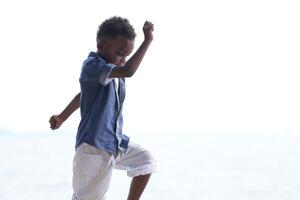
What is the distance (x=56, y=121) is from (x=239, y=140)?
31.4 feet

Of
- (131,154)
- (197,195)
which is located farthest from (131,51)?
(197,195)

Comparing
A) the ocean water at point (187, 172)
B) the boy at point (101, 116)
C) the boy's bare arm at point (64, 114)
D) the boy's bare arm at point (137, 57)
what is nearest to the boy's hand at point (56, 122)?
the boy's bare arm at point (64, 114)

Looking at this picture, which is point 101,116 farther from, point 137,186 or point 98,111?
point 137,186

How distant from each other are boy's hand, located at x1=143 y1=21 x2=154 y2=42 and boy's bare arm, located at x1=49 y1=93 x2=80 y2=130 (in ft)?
1.37

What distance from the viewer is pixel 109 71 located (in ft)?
6.15

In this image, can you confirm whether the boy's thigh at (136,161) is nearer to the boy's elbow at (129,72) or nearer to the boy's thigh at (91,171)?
the boy's thigh at (91,171)

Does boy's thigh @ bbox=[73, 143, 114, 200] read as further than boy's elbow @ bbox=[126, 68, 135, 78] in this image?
Yes

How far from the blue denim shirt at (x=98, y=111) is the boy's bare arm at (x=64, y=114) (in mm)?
162

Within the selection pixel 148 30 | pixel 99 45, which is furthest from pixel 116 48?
pixel 148 30

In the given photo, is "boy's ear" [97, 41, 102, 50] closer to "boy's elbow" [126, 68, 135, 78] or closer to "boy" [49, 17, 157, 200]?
"boy" [49, 17, 157, 200]

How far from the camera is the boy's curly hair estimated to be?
1.94m

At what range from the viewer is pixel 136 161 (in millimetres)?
2025

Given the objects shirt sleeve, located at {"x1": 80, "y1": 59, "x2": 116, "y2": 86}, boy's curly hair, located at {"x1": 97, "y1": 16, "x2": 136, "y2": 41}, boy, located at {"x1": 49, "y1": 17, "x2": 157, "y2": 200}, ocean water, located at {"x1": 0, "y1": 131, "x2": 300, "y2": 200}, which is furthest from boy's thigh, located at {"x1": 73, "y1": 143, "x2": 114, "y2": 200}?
ocean water, located at {"x1": 0, "y1": 131, "x2": 300, "y2": 200}

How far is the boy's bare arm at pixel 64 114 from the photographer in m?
2.14
